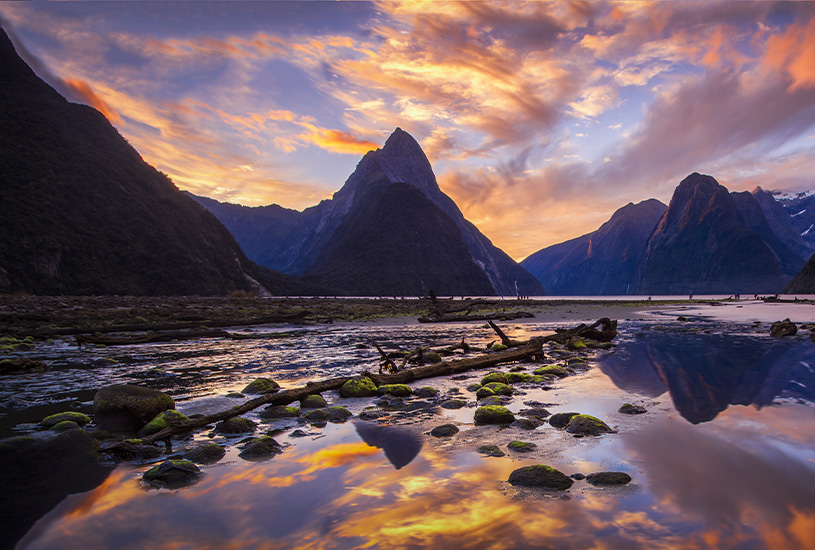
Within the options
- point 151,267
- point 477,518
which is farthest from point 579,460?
point 151,267

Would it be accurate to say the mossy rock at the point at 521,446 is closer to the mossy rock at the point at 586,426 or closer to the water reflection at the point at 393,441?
the mossy rock at the point at 586,426

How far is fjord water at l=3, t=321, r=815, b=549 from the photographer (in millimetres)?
3648

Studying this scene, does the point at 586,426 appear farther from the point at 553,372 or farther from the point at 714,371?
the point at 714,371

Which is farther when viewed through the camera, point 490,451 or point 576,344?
point 576,344

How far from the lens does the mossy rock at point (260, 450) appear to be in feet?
19.1

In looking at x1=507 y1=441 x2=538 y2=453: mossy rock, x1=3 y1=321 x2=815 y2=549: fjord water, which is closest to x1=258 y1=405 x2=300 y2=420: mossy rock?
x1=3 y1=321 x2=815 y2=549: fjord water

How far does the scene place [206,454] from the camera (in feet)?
19.1

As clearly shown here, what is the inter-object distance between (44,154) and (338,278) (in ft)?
396

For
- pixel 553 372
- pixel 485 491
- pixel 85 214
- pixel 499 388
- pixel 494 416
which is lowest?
pixel 553 372

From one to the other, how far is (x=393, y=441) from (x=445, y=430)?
98 cm

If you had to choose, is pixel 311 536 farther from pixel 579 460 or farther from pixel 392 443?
pixel 579 460

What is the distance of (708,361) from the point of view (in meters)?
14.1

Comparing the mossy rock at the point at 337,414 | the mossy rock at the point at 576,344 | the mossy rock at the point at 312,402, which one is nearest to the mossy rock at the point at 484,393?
the mossy rock at the point at 337,414

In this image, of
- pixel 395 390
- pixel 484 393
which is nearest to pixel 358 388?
pixel 395 390
